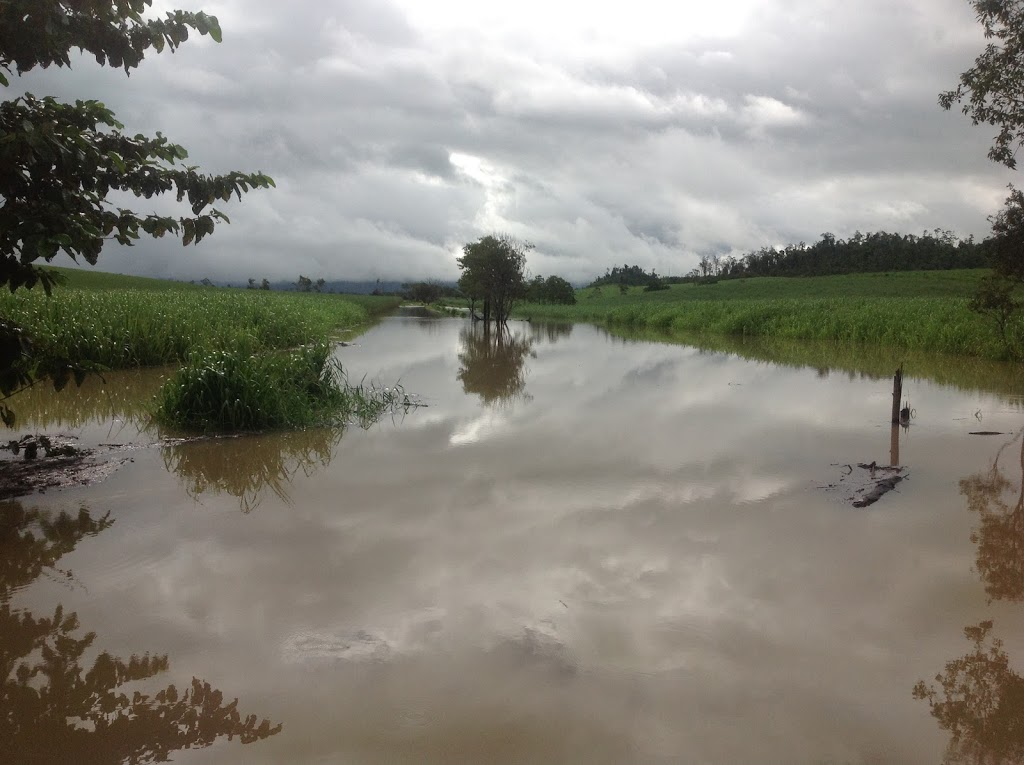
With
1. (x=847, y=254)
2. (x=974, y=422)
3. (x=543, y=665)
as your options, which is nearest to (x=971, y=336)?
(x=974, y=422)

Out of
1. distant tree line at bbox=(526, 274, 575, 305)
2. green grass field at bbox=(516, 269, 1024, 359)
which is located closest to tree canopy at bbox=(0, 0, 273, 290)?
green grass field at bbox=(516, 269, 1024, 359)

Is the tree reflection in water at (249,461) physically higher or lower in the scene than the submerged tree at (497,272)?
lower

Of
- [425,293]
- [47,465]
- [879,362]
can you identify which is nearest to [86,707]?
[47,465]

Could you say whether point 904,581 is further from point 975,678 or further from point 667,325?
point 667,325

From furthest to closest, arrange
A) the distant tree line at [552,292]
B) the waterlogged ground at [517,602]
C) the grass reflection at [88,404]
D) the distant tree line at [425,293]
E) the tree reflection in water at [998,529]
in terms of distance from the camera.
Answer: the distant tree line at [425,293] < the distant tree line at [552,292] < the grass reflection at [88,404] < the tree reflection in water at [998,529] < the waterlogged ground at [517,602]

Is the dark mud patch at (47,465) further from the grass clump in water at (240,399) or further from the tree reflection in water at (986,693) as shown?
the tree reflection in water at (986,693)

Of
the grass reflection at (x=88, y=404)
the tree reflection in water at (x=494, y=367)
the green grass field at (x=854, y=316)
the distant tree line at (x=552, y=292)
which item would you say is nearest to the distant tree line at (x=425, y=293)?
the distant tree line at (x=552, y=292)

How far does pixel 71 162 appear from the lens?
442 centimetres

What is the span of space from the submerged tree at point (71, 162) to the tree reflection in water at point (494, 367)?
7241 mm

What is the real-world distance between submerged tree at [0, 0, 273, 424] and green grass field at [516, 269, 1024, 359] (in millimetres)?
19814

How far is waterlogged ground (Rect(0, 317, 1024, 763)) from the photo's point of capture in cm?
304

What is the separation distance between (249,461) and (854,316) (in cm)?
2538

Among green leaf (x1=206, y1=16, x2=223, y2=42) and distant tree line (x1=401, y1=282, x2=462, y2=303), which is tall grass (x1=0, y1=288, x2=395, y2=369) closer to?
green leaf (x1=206, y1=16, x2=223, y2=42)

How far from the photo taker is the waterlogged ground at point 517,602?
119 inches
